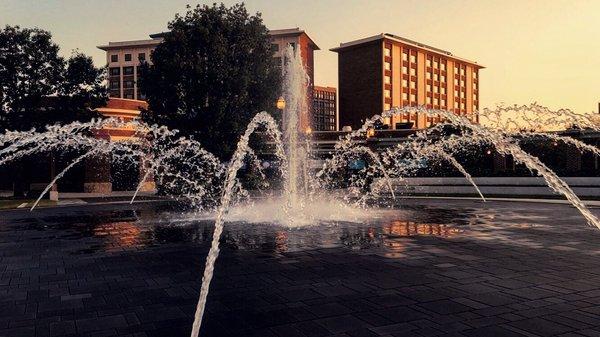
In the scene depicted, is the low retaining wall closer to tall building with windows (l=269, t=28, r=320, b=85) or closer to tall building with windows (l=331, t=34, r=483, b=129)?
tall building with windows (l=331, t=34, r=483, b=129)

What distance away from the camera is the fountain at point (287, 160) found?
15.7 m

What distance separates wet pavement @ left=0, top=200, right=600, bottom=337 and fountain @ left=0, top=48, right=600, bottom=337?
2.21m

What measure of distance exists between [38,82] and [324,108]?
122594mm

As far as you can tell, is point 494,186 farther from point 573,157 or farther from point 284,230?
point 284,230

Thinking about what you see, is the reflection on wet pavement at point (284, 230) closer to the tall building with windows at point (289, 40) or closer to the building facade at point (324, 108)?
the tall building with windows at point (289, 40)

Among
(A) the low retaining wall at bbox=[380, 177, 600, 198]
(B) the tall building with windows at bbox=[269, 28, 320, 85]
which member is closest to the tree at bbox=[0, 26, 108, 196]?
(A) the low retaining wall at bbox=[380, 177, 600, 198]

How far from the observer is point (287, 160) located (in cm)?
2242

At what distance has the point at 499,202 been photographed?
22.8 meters

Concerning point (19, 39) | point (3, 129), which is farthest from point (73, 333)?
point (19, 39)

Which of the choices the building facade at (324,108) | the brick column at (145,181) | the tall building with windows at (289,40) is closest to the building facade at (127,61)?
the tall building with windows at (289,40)

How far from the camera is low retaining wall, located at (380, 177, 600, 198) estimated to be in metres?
24.7

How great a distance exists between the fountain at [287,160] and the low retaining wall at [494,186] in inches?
28.1

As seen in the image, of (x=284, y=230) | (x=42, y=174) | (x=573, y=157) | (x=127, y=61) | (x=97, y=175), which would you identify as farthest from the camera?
(x=127, y=61)

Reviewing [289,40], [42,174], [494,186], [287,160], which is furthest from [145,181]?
Answer: [289,40]
